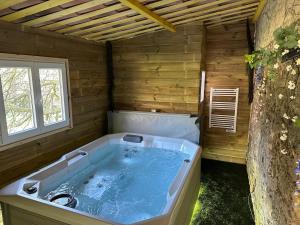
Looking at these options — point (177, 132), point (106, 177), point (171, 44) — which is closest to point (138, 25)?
point (171, 44)

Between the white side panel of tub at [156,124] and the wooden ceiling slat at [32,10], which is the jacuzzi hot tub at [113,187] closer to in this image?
the white side panel of tub at [156,124]

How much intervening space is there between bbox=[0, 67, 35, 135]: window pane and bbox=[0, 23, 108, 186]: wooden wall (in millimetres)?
222

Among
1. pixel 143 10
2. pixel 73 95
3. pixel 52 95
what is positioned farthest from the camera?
pixel 73 95

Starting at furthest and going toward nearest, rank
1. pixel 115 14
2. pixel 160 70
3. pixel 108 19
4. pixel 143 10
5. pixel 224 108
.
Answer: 1. pixel 224 108
2. pixel 160 70
3. pixel 108 19
4. pixel 115 14
5. pixel 143 10

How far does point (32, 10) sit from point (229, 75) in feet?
10.3

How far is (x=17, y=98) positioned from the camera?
244cm

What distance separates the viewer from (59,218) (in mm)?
1643

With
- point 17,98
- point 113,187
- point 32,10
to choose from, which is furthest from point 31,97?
point 113,187

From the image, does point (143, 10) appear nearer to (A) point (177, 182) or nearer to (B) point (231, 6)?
(B) point (231, 6)

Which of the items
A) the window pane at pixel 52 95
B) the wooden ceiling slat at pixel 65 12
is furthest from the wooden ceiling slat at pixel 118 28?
the wooden ceiling slat at pixel 65 12

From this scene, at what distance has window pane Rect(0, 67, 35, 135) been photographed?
231cm

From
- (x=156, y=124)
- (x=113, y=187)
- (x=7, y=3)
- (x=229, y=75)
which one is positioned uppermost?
(x=7, y=3)

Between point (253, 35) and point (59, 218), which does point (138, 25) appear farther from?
point (59, 218)

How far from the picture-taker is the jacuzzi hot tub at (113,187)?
1.74m
